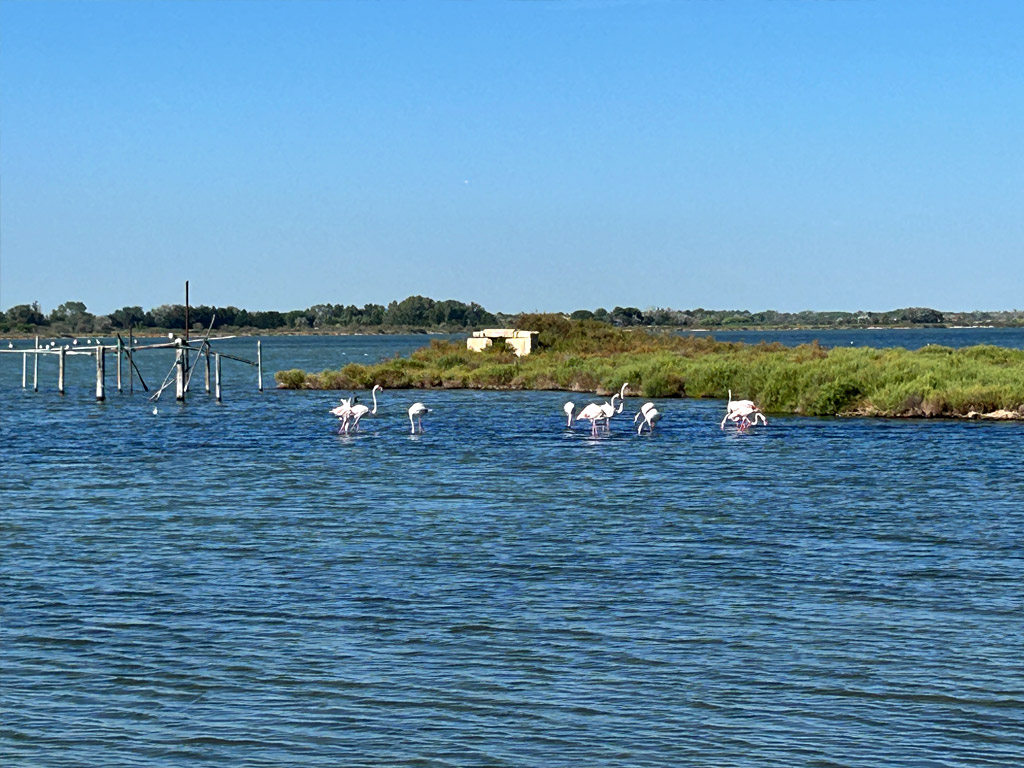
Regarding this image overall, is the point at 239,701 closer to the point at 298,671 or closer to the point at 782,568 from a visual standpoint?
the point at 298,671

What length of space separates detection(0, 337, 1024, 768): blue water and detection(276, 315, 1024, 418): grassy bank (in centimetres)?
1269

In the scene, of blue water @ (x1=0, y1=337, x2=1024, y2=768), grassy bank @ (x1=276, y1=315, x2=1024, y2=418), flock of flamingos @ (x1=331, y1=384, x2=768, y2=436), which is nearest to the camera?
blue water @ (x1=0, y1=337, x2=1024, y2=768)

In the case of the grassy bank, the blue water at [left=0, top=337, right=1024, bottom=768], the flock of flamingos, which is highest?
the grassy bank

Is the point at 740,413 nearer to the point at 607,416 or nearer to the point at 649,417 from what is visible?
the point at 649,417

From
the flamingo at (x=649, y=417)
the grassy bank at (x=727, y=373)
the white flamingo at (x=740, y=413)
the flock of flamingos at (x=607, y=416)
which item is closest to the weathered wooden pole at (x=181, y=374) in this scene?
the grassy bank at (x=727, y=373)

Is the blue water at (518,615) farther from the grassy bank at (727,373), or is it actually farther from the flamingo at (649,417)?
the grassy bank at (727,373)

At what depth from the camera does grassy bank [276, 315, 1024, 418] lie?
4262 centimetres

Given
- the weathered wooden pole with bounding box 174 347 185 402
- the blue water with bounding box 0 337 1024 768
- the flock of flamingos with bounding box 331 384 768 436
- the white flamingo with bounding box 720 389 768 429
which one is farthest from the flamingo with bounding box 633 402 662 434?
the weathered wooden pole with bounding box 174 347 185 402

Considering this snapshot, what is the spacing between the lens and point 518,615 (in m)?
14.5

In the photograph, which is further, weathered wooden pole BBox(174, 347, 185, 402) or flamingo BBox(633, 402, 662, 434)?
weathered wooden pole BBox(174, 347, 185, 402)

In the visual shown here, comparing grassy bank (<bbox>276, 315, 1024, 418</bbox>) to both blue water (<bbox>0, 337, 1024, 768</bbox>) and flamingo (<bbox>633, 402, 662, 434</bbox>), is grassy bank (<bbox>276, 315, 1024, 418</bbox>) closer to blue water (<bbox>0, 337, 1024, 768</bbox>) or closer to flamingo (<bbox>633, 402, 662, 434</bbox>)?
flamingo (<bbox>633, 402, 662, 434</bbox>)

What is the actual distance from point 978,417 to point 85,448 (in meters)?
23.5

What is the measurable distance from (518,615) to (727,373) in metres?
38.6

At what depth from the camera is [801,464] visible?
30016mm
